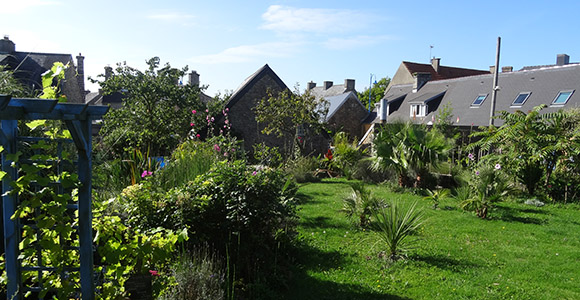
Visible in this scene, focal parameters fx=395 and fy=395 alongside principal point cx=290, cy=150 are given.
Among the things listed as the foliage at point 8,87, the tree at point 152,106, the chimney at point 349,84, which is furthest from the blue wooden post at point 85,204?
the chimney at point 349,84

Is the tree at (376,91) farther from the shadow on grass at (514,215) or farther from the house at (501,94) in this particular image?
the shadow on grass at (514,215)

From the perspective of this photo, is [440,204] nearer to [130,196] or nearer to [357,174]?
[357,174]

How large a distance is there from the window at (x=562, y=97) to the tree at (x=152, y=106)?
18885 mm

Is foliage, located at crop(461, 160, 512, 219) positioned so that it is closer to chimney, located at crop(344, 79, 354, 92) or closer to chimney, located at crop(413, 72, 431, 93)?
chimney, located at crop(413, 72, 431, 93)

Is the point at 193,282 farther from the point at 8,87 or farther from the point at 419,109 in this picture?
the point at 419,109

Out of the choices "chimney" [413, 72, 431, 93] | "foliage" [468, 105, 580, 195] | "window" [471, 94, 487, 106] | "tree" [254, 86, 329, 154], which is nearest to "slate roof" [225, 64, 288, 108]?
"tree" [254, 86, 329, 154]

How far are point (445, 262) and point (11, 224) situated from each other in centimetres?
549

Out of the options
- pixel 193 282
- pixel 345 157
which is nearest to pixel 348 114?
pixel 345 157

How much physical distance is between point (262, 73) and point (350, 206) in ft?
46.4

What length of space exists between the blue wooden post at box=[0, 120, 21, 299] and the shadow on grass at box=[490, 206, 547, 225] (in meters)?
8.75

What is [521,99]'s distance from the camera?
22.8 meters

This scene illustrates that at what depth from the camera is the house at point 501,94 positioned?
2130 centimetres

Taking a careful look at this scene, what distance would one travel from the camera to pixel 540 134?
1112 cm

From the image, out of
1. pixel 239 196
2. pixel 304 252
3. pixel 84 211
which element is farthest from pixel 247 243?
pixel 84 211
